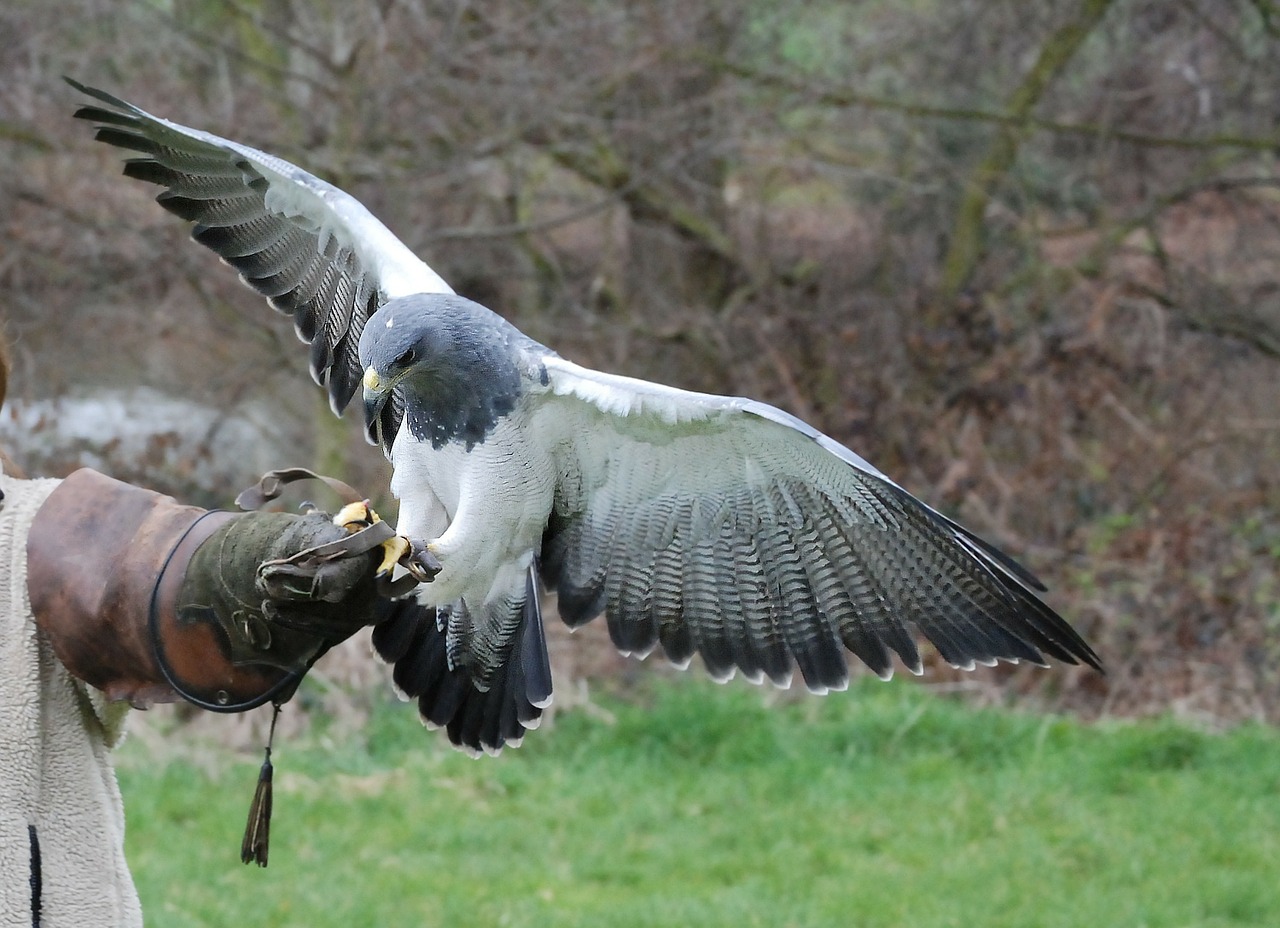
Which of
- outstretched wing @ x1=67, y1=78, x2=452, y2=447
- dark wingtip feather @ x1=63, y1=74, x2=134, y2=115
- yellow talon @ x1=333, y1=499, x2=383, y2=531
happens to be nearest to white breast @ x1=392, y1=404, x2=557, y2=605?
outstretched wing @ x1=67, y1=78, x2=452, y2=447

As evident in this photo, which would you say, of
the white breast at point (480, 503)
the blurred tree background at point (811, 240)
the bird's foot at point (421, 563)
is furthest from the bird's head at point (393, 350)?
the blurred tree background at point (811, 240)

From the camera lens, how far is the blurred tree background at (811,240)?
7.36 meters

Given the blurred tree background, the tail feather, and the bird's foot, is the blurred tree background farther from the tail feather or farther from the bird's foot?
the bird's foot

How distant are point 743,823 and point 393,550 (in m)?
2.78

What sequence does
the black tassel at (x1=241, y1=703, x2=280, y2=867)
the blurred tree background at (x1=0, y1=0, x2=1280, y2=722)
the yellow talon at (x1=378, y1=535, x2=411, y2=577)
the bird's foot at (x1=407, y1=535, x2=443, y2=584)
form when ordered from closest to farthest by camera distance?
the black tassel at (x1=241, y1=703, x2=280, y2=867), the yellow talon at (x1=378, y1=535, x2=411, y2=577), the bird's foot at (x1=407, y1=535, x2=443, y2=584), the blurred tree background at (x1=0, y1=0, x2=1280, y2=722)

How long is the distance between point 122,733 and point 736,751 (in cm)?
380

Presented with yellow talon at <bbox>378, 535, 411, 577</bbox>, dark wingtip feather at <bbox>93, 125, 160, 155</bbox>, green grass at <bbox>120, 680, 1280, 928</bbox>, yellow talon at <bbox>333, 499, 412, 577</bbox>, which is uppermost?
dark wingtip feather at <bbox>93, 125, 160, 155</bbox>

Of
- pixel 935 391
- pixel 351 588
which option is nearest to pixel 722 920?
pixel 351 588

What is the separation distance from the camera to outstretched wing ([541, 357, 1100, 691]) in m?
3.06

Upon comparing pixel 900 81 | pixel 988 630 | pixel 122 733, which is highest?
pixel 900 81

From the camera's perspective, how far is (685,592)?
3.44 m

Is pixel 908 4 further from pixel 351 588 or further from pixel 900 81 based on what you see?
pixel 351 588

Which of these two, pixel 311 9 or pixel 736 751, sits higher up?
pixel 311 9

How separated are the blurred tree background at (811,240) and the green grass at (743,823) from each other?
0.88m
